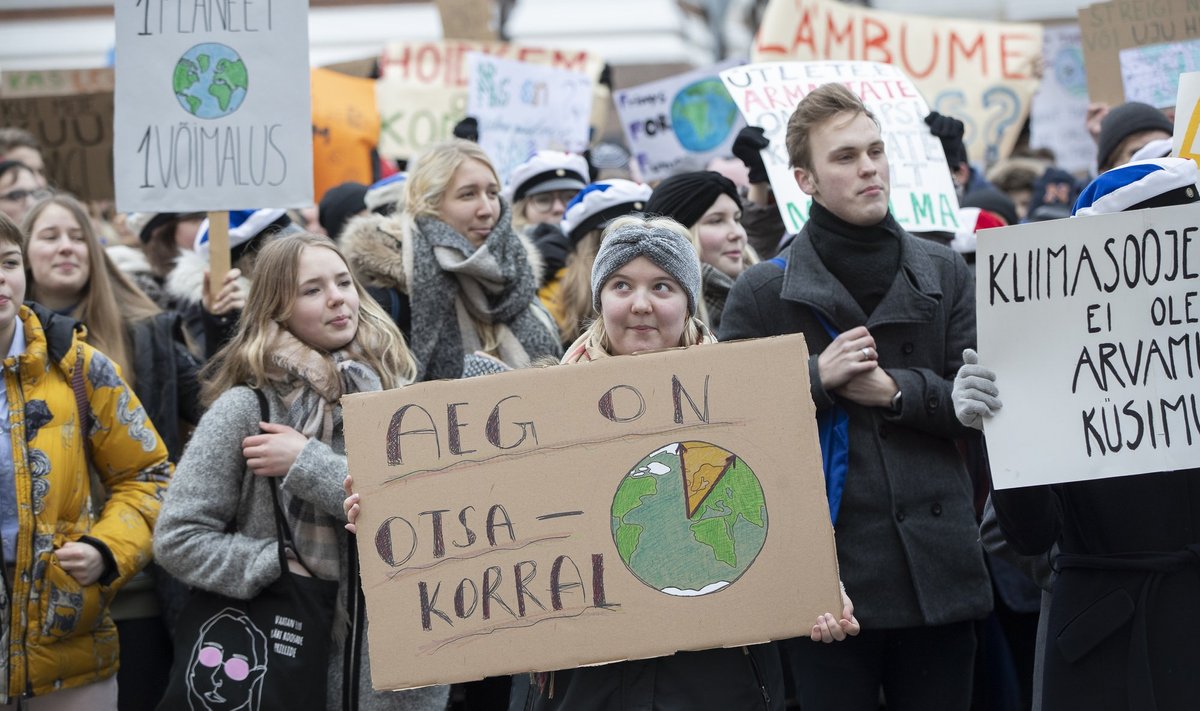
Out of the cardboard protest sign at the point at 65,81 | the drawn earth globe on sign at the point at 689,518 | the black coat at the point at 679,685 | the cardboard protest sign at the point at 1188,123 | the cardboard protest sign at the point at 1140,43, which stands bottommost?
the black coat at the point at 679,685

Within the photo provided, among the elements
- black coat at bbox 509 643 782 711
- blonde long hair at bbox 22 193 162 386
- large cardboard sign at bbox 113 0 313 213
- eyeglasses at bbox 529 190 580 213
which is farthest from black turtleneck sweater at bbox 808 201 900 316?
eyeglasses at bbox 529 190 580 213

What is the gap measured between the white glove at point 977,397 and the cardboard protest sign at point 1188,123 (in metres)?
1.22

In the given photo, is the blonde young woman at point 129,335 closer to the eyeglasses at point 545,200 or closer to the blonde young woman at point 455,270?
the blonde young woman at point 455,270

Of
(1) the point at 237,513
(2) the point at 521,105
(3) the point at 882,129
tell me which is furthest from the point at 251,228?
(2) the point at 521,105

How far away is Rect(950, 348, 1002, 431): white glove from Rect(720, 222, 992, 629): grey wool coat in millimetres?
754

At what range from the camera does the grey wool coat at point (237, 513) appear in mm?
3947

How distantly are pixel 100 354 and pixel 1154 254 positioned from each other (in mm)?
3003

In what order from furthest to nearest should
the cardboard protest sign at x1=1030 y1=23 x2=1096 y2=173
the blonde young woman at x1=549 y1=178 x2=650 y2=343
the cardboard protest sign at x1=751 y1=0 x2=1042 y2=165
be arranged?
the cardboard protest sign at x1=1030 y1=23 x2=1096 y2=173, the cardboard protest sign at x1=751 y1=0 x2=1042 y2=165, the blonde young woman at x1=549 y1=178 x2=650 y2=343

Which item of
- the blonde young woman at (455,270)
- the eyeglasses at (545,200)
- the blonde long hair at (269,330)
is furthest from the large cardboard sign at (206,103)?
the eyeglasses at (545,200)

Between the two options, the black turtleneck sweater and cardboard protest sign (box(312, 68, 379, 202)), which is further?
cardboard protest sign (box(312, 68, 379, 202))

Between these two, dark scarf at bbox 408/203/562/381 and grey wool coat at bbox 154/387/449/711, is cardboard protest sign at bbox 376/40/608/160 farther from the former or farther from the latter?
grey wool coat at bbox 154/387/449/711

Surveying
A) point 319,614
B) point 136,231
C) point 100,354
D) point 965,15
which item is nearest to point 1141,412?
point 319,614

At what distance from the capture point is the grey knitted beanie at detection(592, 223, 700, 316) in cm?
345

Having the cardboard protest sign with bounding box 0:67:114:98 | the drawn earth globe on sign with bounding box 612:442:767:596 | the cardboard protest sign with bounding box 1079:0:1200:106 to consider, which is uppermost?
the cardboard protest sign with bounding box 0:67:114:98
